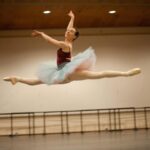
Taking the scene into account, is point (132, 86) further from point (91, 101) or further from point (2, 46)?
point (2, 46)

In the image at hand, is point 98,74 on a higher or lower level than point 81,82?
lower

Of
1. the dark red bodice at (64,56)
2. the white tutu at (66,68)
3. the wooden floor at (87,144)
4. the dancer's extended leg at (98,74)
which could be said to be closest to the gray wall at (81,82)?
the wooden floor at (87,144)

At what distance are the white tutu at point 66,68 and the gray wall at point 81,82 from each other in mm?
5962

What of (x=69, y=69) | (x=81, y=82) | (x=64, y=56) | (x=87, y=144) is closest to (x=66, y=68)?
(x=69, y=69)

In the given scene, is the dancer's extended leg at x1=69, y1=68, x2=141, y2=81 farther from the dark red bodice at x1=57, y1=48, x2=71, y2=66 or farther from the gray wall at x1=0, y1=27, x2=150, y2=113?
the gray wall at x1=0, y1=27, x2=150, y2=113

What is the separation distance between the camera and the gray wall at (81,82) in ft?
41.9

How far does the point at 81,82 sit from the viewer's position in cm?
1310

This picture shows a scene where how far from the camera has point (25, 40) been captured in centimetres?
1297

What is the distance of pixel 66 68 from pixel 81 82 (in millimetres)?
6833

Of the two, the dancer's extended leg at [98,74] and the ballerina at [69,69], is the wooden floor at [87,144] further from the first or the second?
the ballerina at [69,69]

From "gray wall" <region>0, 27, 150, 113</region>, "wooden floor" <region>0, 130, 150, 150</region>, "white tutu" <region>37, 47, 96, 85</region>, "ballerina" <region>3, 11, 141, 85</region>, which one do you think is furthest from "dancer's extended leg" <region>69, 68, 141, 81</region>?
"gray wall" <region>0, 27, 150, 113</region>

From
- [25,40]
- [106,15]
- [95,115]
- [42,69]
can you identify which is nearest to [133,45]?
[106,15]

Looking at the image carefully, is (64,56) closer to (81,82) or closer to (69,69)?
(69,69)

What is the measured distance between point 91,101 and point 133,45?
2.34m
